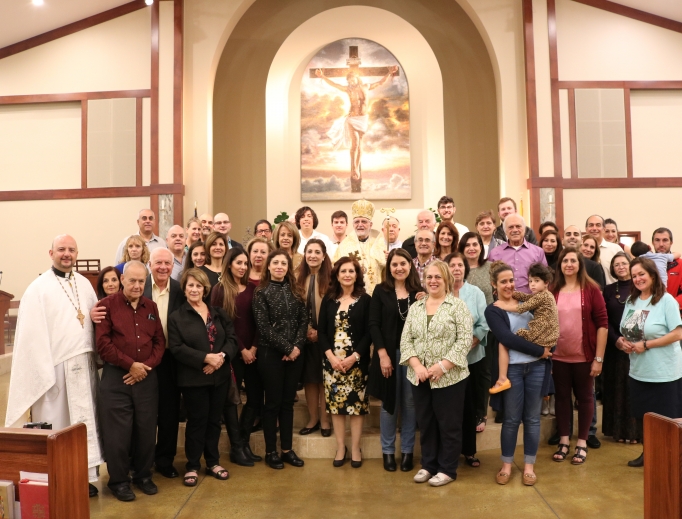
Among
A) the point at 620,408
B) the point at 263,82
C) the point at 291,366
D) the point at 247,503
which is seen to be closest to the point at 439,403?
the point at 291,366

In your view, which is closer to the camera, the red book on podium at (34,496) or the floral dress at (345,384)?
the red book on podium at (34,496)

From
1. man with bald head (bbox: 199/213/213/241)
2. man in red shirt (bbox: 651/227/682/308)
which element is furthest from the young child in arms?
man with bald head (bbox: 199/213/213/241)

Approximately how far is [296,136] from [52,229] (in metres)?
3.90

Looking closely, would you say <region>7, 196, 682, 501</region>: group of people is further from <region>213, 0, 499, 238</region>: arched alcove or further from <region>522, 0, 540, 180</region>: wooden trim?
<region>213, 0, 499, 238</region>: arched alcove

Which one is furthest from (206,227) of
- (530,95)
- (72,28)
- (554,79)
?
(554,79)

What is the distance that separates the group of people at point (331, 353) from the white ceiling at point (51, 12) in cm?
597

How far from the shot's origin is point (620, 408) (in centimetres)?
491

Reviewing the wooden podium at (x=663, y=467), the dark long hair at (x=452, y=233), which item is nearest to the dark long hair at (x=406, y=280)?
the dark long hair at (x=452, y=233)

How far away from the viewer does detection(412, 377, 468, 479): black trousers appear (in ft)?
13.3

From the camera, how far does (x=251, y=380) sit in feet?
14.8

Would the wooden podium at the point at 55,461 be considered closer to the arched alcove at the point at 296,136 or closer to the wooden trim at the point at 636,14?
the arched alcove at the point at 296,136

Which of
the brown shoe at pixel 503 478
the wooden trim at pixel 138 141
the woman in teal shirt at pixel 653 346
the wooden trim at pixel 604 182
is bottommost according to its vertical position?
the brown shoe at pixel 503 478

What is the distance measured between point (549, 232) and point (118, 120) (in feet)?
21.4

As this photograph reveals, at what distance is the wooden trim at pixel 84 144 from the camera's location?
Result: 9375 mm
